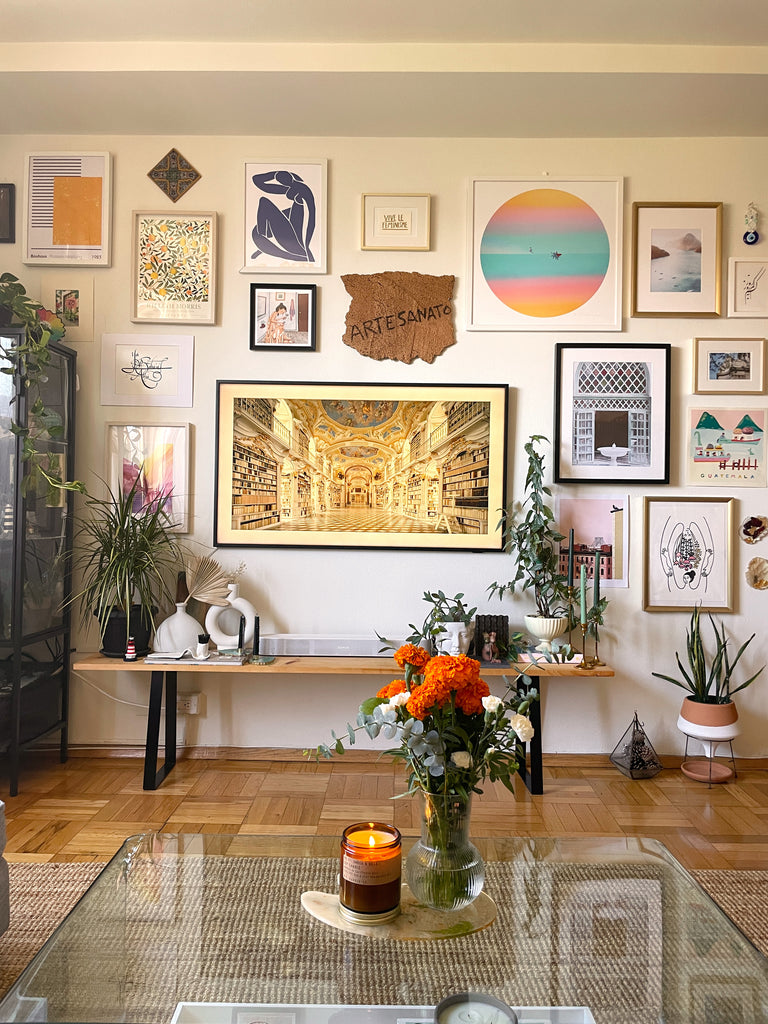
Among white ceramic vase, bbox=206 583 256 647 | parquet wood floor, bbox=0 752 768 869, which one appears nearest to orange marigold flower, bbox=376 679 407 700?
parquet wood floor, bbox=0 752 768 869

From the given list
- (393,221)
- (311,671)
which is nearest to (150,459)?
(311,671)

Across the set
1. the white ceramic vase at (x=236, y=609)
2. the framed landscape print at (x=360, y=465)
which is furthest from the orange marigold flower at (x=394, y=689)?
the framed landscape print at (x=360, y=465)

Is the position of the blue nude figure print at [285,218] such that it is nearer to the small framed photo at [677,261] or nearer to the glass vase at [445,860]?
the small framed photo at [677,261]

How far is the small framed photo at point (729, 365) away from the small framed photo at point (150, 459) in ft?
7.61

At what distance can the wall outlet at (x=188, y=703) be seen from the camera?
140 inches

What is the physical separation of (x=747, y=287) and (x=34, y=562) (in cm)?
330

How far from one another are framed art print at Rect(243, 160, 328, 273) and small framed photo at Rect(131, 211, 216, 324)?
0.20 meters

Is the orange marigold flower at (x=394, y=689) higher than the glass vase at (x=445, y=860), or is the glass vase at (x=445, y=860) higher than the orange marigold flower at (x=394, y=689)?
the orange marigold flower at (x=394, y=689)

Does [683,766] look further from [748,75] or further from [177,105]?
[177,105]

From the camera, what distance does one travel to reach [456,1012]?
130cm

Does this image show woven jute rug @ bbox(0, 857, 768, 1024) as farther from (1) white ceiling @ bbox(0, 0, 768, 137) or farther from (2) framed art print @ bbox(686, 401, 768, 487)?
(1) white ceiling @ bbox(0, 0, 768, 137)

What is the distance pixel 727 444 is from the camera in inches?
139

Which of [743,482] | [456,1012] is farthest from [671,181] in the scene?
[456,1012]

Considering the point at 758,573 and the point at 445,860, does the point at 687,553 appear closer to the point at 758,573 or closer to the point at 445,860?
the point at 758,573
